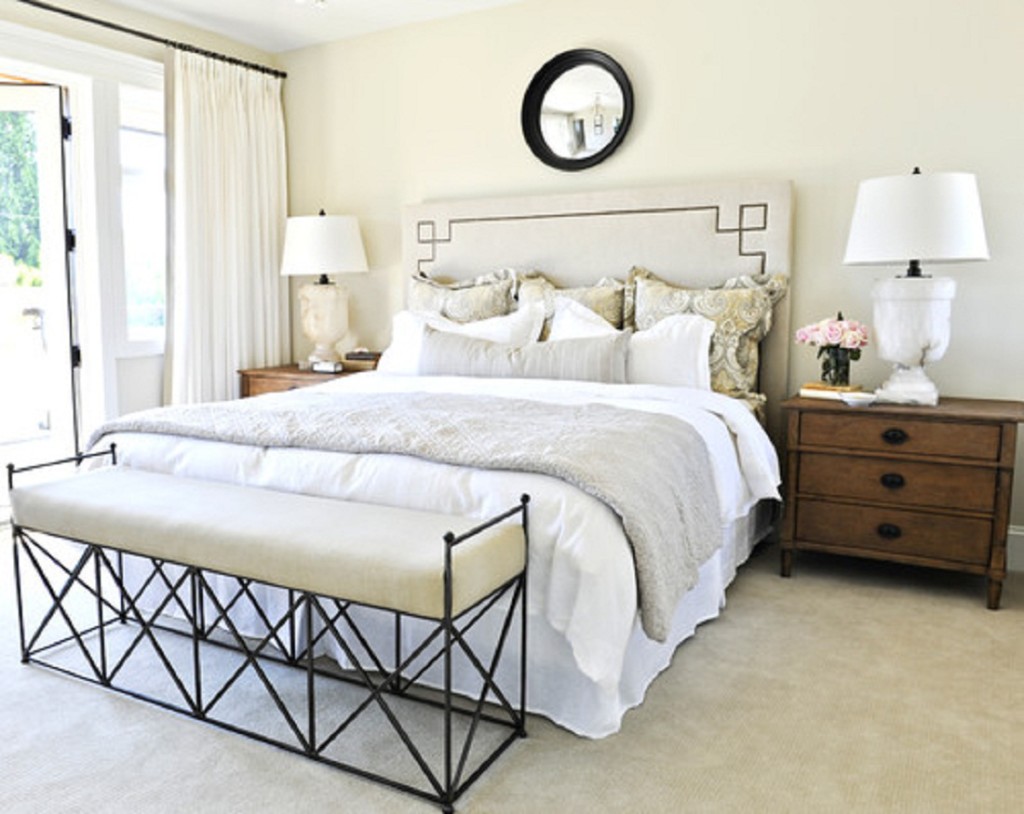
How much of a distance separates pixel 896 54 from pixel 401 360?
2.54 m

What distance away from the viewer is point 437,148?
4.68m

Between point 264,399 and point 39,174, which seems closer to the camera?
point 264,399

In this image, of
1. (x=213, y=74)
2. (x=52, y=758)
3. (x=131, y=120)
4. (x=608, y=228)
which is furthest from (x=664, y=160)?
(x=52, y=758)

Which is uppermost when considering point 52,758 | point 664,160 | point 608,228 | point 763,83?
point 763,83

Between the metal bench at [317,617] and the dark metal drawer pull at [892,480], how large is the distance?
1719 millimetres

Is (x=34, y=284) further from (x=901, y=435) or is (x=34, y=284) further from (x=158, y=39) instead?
(x=901, y=435)

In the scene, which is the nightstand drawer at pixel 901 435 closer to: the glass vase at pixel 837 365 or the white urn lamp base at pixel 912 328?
the white urn lamp base at pixel 912 328

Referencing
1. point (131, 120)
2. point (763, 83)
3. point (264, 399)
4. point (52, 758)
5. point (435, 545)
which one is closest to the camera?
point (435, 545)

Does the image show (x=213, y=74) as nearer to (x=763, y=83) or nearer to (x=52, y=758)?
(x=763, y=83)

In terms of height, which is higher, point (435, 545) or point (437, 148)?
point (437, 148)

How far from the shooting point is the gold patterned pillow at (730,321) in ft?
11.9

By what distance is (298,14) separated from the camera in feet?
14.7

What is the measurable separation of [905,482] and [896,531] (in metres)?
0.19

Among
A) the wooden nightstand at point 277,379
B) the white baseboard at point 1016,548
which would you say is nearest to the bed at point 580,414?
the wooden nightstand at point 277,379
